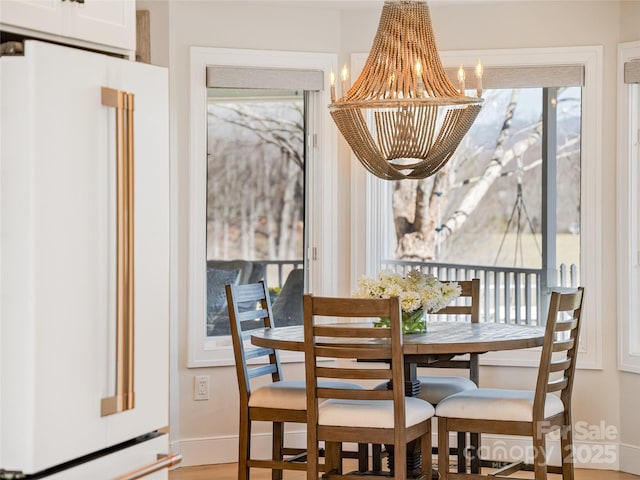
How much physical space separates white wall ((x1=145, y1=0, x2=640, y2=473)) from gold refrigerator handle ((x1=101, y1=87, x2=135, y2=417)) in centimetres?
275

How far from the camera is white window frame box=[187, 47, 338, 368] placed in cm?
506

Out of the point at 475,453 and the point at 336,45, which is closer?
the point at 475,453

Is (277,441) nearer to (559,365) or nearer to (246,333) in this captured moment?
(246,333)

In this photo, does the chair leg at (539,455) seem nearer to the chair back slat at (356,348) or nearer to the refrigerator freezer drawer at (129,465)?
the chair back slat at (356,348)

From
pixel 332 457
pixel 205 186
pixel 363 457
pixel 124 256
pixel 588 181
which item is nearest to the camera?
pixel 124 256

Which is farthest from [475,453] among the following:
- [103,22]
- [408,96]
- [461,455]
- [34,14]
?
[34,14]

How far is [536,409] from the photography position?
373cm

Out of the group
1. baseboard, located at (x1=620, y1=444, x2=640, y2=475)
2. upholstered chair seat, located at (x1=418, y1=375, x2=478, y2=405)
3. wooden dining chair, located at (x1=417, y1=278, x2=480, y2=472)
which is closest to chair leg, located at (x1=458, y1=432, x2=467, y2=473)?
wooden dining chair, located at (x1=417, y1=278, x2=480, y2=472)

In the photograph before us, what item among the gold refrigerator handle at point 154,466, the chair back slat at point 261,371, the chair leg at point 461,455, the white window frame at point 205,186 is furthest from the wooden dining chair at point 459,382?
the gold refrigerator handle at point 154,466

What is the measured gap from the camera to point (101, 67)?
2.20m

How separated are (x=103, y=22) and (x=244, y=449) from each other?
2.36 m

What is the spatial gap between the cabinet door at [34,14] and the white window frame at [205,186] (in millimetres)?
2847

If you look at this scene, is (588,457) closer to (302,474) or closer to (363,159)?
(302,474)

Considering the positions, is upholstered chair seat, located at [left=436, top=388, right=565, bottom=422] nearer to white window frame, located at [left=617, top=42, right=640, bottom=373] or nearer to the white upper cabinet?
white window frame, located at [left=617, top=42, right=640, bottom=373]
